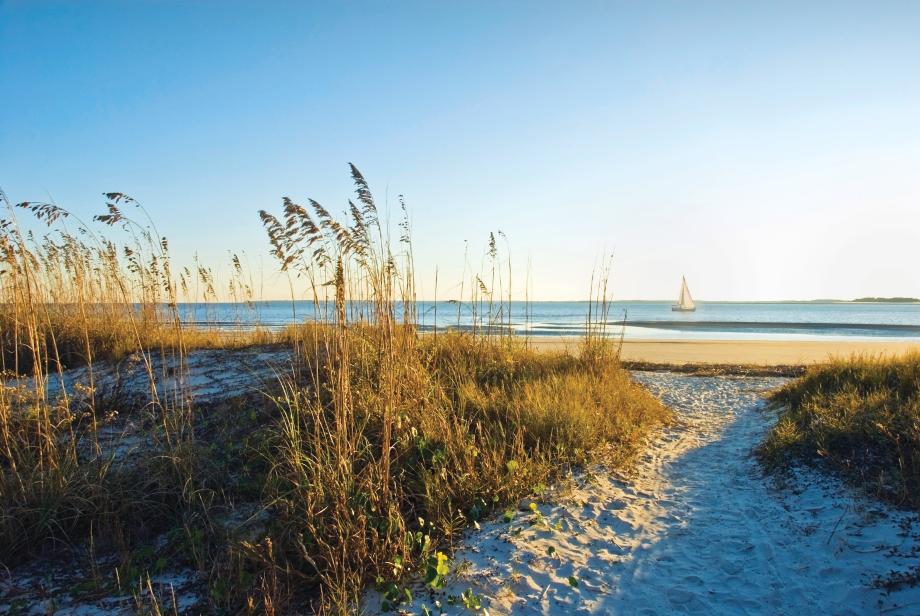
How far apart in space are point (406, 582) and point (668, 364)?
31.9 feet

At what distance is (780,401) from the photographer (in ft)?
22.8

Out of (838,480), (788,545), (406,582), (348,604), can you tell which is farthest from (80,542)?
(838,480)

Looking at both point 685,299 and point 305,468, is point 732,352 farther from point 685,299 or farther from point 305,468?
point 685,299

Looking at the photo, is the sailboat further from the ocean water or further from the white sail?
the ocean water

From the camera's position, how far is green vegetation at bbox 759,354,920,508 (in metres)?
4.00

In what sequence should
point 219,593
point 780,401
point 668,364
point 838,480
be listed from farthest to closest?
point 668,364 < point 780,401 < point 838,480 < point 219,593

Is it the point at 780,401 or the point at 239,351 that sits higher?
the point at 239,351

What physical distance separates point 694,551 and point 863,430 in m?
2.50

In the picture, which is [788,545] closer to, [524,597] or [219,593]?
[524,597]

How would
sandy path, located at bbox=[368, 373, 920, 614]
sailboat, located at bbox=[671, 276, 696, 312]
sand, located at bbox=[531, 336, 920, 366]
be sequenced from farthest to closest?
sailboat, located at bbox=[671, 276, 696, 312] < sand, located at bbox=[531, 336, 920, 366] < sandy path, located at bbox=[368, 373, 920, 614]

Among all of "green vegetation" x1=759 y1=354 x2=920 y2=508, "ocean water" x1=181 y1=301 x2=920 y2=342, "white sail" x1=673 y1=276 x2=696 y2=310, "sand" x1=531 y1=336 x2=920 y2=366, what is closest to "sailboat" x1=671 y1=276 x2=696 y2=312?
"white sail" x1=673 y1=276 x2=696 y2=310

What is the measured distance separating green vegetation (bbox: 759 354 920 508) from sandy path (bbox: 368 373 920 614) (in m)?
0.26

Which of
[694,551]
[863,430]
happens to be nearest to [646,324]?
[863,430]

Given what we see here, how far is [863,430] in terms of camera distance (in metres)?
4.64
